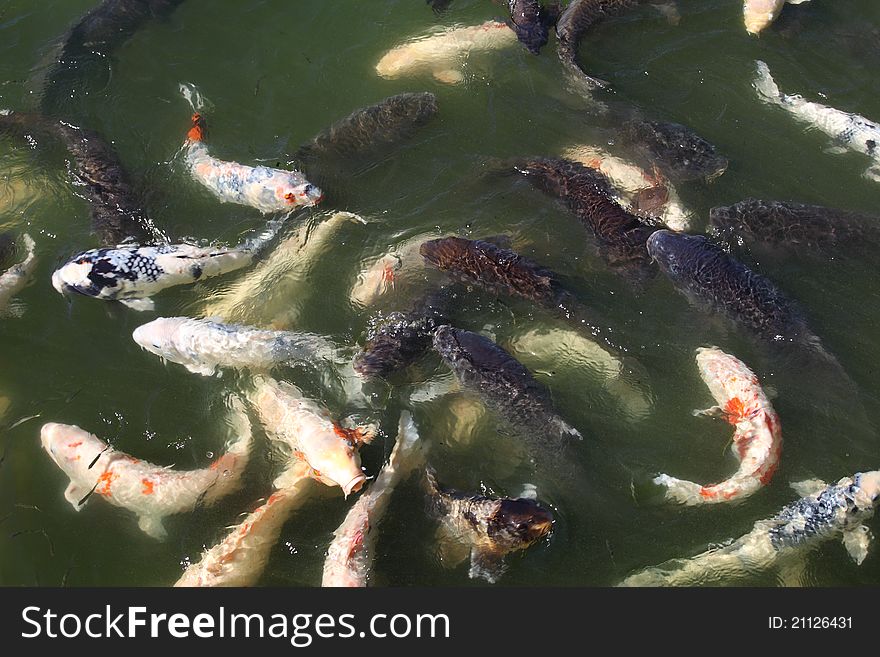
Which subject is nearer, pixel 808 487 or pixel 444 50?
pixel 808 487

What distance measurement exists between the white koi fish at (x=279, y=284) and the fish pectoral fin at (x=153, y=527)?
2242 millimetres

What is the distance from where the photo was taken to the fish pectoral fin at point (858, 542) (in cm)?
591

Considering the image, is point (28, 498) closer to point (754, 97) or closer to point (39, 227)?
point (39, 227)

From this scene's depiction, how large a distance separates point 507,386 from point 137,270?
172 inches

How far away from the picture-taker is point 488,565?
587 cm

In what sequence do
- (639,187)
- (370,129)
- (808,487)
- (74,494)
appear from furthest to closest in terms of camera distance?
(370,129) < (639,187) < (74,494) < (808,487)

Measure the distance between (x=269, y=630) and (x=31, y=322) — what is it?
15.8 feet

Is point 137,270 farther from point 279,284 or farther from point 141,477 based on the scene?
point 141,477

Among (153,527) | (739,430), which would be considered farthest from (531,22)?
(153,527)

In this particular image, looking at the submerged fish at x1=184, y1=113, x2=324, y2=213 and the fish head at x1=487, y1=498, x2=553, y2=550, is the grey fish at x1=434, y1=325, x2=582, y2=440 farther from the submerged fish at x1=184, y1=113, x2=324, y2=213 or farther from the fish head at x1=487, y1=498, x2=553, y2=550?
the submerged fish at x1=184, y1=113, x2=324, y2=213

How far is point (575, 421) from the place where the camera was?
6.68m

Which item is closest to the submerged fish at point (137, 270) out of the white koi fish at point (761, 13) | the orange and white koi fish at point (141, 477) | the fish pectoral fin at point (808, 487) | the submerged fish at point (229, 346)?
the submerged fish at point (229, 346)

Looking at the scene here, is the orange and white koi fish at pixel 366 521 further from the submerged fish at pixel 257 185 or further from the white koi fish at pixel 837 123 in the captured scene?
the white koi fish at pixel 837 123

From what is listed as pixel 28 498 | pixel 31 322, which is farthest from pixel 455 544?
pixel 31 322
